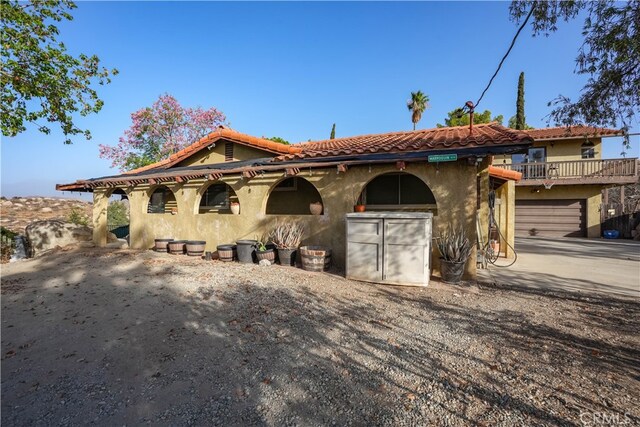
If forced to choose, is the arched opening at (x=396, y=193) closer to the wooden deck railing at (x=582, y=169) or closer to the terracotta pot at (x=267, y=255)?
the terracotta pot at (x=267, y=255)

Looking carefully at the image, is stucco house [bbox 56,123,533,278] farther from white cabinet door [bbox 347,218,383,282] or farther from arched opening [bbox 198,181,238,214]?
white cabinet door [bbox 347,218,383,282]

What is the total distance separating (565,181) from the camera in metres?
17.5

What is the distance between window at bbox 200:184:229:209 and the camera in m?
13.2

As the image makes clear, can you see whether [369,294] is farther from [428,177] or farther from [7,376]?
[7,376]

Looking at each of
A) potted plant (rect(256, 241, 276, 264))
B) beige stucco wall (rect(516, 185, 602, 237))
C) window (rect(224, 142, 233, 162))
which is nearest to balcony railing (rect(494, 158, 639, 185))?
beige stucco wall (rect(516, 185, 602, 237))

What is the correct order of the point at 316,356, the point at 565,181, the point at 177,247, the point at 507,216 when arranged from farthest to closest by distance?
the point at 565,181
the point at 507,216
the point at 177,247
the point at 316,356

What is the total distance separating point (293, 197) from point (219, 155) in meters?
3.69

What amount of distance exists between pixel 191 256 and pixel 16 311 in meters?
4.88

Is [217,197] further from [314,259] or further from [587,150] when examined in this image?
[587,150]

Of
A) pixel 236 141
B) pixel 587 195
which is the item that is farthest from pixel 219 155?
pixel 587 195

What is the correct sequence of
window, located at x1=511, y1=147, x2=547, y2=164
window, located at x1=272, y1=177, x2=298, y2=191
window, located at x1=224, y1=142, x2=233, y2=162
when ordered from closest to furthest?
window, located at x1=272, y1=177, x2=298, y2=191, window, located at x1=224, y1=142, x2=233, y2=162, window, located at x1=511, y1=147, x2=547, y2=164

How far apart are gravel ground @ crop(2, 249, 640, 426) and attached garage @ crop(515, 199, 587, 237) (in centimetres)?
1546

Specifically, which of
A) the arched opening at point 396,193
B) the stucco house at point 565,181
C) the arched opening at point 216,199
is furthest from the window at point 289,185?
the stucco house at point 565,181

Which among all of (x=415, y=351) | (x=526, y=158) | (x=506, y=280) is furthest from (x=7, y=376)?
(x=526, y=158)
